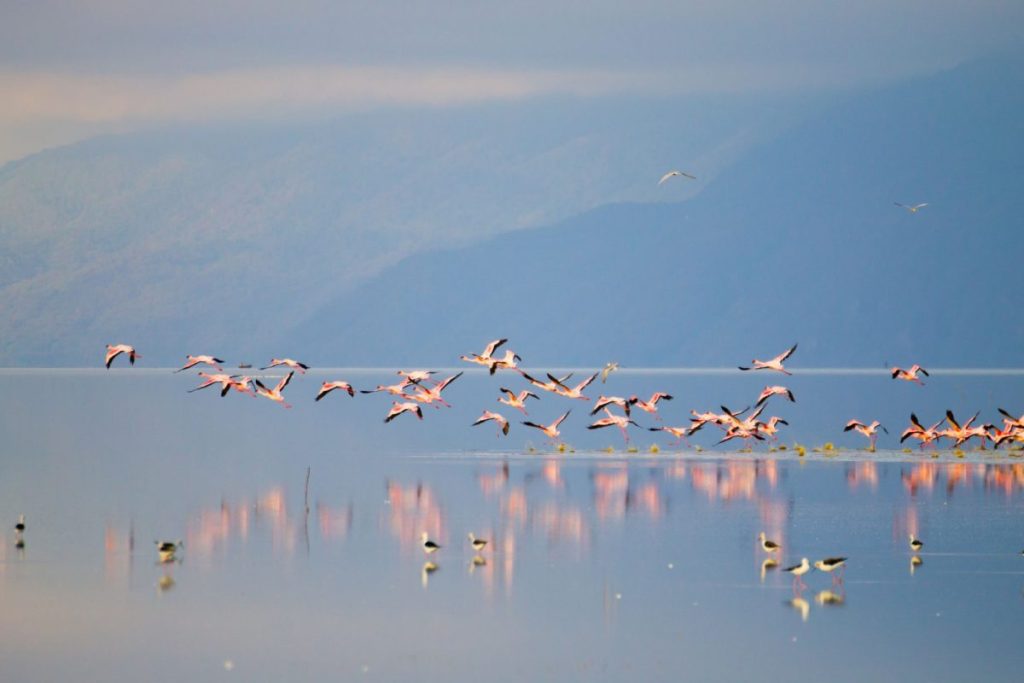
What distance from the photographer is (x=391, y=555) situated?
31.5 meters

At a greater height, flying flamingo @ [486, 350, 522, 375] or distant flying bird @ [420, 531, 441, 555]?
flying flamingo @ [486, 350, 522, 375]

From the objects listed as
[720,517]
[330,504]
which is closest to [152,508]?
[330,504]

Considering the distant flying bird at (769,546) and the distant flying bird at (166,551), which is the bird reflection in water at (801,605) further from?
the distant flying bird at (166,551)

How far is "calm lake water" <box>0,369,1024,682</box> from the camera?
23.2 meters

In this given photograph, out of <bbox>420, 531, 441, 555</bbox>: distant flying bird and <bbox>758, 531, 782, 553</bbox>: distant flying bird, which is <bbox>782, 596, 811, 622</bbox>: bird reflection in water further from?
<bbox>420, 531, 441, 555</bbox>: distant flying bird

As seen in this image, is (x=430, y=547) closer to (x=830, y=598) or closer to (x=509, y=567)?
(x=509, y=567)

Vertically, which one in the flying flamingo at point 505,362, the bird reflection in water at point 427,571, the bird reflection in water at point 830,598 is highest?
the flying flamingo at point 505,362

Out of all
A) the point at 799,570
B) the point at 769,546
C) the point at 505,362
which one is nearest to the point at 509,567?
the point at 769,546

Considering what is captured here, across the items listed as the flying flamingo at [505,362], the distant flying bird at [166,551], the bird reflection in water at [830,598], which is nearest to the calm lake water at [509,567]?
the bird reflection in water at [830,598]

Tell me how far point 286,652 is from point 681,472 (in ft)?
86.2

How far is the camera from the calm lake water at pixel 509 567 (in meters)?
23.2

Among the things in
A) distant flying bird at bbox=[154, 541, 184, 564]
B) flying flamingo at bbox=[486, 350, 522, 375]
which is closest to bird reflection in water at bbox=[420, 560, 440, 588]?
distant flying bird at bbox=[154, 541, 184, 564]

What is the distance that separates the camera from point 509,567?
30219 mm

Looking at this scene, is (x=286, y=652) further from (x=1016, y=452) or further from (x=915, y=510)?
(x=1016, y=452)
